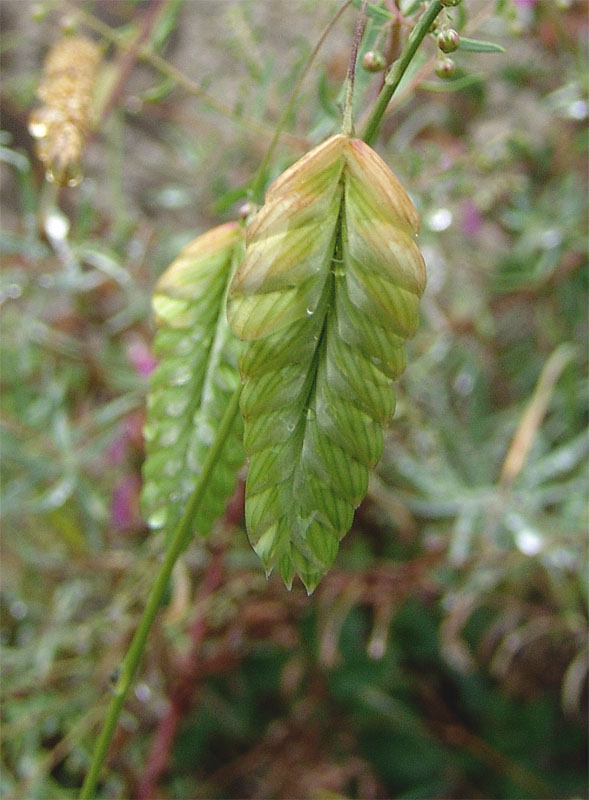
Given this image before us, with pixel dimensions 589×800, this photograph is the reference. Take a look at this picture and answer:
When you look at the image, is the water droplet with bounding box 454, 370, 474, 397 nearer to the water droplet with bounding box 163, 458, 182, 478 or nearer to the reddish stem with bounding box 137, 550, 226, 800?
the reddish stem with bounding box 137, 550, 226, 800

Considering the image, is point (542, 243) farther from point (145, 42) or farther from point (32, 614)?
point (32, 614)

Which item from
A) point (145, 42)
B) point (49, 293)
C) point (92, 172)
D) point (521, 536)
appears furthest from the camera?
point (92, 172)

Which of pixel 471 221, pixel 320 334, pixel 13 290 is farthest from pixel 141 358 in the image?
pixel 320 334

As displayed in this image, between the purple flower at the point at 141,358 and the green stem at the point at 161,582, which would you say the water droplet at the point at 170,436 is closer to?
the green stem at the point at 161,582

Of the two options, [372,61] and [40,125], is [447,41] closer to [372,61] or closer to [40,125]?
[372,61]

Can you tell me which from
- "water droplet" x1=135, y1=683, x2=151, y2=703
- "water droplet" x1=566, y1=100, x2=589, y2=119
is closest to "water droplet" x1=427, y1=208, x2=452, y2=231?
"water droplet" x1=566, y1=100, x2=589, y2=119

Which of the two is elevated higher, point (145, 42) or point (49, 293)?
point (145, 42)

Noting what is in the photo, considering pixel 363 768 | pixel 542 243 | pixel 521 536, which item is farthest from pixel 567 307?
pixel 363 768
